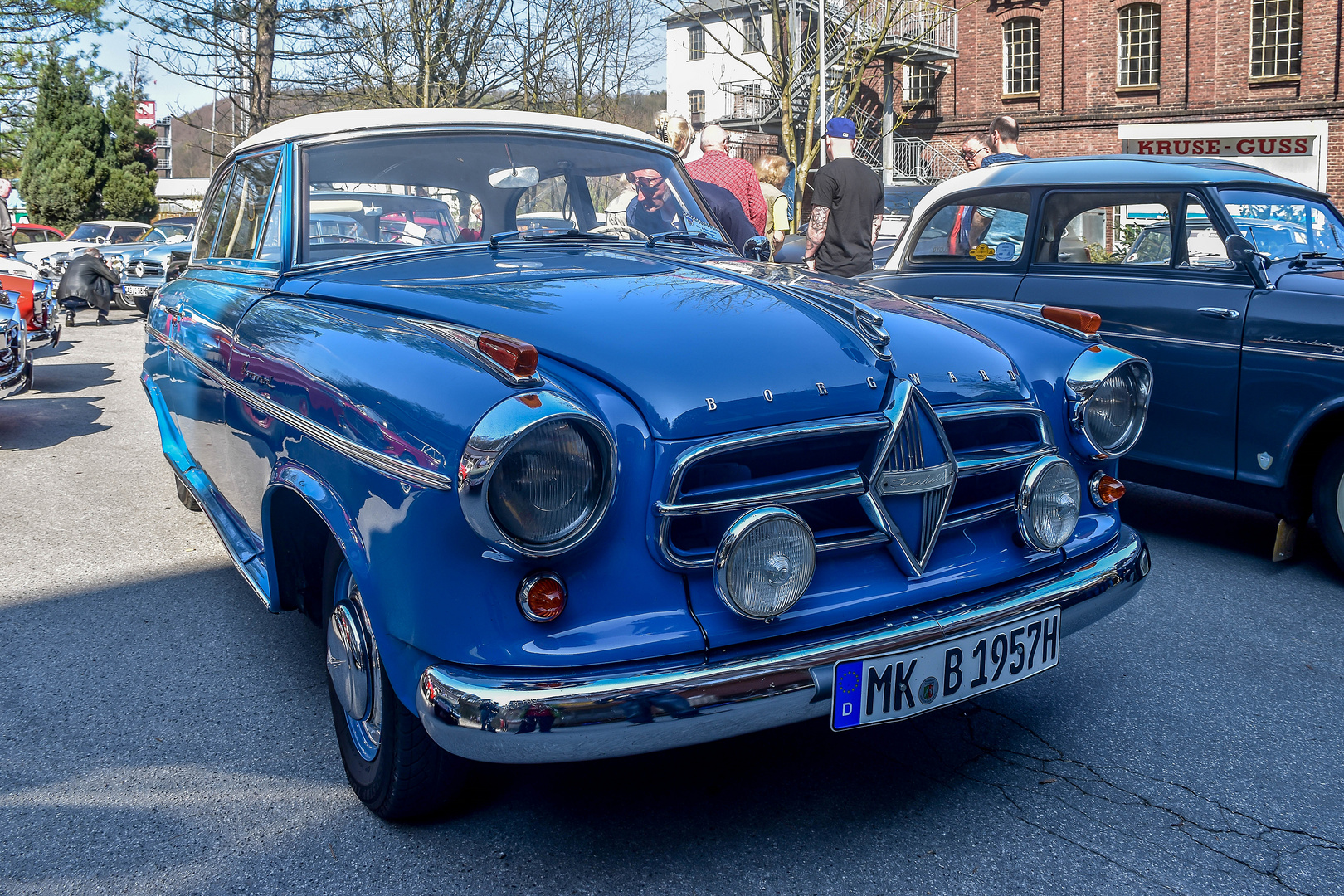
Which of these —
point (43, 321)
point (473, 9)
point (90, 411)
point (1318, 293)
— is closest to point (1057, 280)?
point (1318, 293)

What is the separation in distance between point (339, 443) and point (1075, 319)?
6.64 feet

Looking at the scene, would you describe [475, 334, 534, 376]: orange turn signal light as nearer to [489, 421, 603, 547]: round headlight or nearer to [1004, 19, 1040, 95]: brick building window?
[489, 421, 603, 547]: round headlight

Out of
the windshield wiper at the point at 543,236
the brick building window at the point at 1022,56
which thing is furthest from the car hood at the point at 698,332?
the brick building window at the point at 1022,56

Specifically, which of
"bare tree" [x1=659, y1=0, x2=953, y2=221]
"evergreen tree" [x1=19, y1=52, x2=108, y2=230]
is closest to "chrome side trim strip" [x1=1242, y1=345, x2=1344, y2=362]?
"bare tree" [x1=659, y1=0, x2=953, y2=221]

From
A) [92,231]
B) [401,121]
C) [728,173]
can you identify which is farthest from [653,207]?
[92,231]

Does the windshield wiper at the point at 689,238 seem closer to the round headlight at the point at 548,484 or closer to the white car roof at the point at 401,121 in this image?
the white car roof at the point at 401,121

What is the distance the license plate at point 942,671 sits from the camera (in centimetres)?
222

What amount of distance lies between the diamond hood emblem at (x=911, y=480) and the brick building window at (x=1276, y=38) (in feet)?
85.5

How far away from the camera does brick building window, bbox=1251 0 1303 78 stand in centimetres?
2389

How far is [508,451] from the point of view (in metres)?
2.00

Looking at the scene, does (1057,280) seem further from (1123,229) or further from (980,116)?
(980,116)

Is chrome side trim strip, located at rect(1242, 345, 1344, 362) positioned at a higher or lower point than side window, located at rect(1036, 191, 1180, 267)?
lower

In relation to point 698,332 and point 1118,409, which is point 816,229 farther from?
point 698,332

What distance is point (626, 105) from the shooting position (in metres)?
28.2
